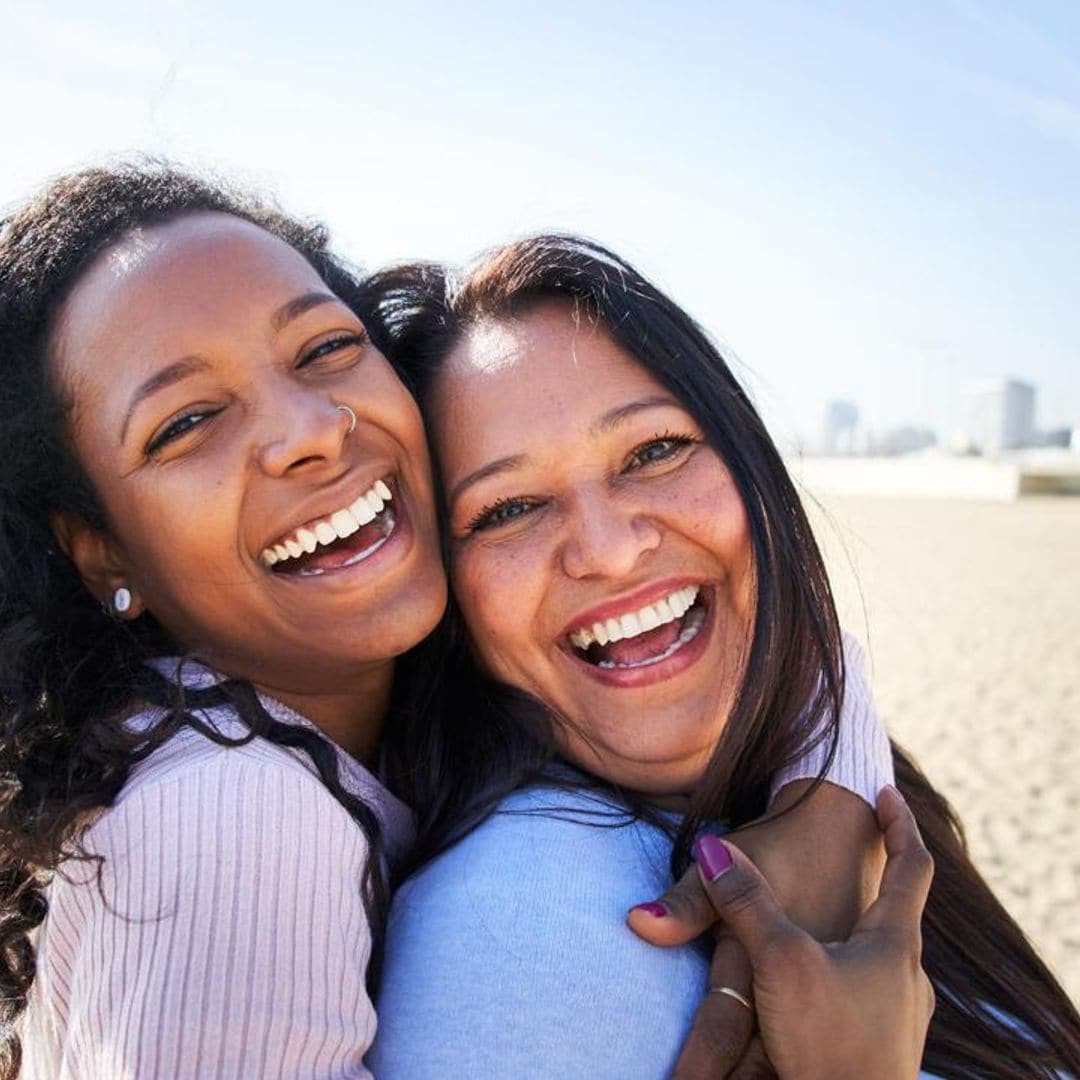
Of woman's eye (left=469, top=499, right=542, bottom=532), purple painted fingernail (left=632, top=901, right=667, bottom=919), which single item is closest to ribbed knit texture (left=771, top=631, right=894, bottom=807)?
purple painted fingernail (left=632, top=901, right=667, bottom=919)

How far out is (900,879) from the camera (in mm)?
2105

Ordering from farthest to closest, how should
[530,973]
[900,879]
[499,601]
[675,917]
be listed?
[499,601], [900,879], [675,917], [530,973]

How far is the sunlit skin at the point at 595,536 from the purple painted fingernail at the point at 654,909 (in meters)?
0.63

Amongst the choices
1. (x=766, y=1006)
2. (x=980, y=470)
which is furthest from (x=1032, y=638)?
(x=980, y=470)

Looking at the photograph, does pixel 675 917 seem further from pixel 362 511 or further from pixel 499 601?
pixel 362 511

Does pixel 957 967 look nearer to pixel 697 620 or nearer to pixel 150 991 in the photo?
pixel 697 620

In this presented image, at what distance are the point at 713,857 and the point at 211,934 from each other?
0.84 meters

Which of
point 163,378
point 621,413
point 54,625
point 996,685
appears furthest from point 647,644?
point 996,685

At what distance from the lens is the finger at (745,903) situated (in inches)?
72.2

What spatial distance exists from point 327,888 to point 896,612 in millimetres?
16975

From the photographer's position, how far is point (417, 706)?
2709 mm

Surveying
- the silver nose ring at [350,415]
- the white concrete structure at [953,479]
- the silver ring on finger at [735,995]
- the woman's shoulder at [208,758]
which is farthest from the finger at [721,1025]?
the white concrete structure at [953,479]

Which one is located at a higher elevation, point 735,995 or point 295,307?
point 295,307

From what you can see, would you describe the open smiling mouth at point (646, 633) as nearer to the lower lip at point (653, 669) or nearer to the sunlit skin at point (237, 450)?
the lower lip at point (653, 669)
